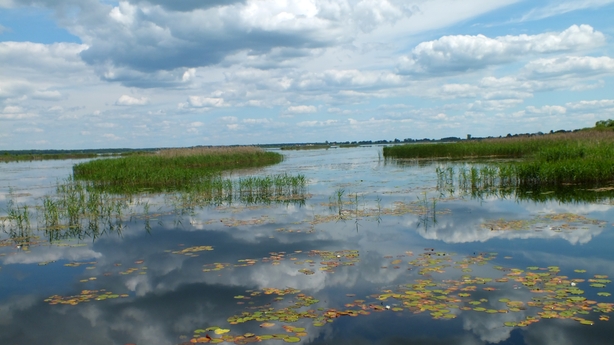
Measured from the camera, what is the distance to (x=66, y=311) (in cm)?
752

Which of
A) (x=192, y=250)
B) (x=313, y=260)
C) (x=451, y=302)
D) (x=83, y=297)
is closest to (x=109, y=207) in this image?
(x=192, y=250)

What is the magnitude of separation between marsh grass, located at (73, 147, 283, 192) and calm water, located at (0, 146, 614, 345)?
39.9 feet

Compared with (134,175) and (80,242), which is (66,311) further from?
(134,175)

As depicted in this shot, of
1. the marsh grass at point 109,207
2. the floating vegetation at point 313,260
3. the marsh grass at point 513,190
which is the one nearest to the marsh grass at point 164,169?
the marsh grass at point 109,207

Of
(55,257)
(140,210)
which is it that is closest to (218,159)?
(140,210)

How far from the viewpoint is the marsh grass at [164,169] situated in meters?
27.0

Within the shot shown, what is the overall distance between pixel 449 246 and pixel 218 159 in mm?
35927

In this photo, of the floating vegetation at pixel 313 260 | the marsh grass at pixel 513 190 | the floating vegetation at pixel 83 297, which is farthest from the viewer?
the marsh grass at pixel 513 190

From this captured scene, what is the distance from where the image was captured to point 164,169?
94.8 ft

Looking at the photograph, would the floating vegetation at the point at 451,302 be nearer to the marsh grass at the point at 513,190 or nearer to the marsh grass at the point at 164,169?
the marsh grass at the point at 513,190

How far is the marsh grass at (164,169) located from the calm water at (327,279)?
39.9 ft

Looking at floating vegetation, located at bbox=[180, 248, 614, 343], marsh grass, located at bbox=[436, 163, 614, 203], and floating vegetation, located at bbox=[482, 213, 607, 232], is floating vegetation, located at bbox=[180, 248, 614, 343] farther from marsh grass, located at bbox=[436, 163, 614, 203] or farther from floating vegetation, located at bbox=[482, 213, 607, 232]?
marsh grass, located at bbox=[436, 163, 614, 203]

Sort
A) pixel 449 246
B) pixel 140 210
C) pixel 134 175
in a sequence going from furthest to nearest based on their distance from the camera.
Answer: pixel 134 175 → pixel 140 210 → pixel 449 246

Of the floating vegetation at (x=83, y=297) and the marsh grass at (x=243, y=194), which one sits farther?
the marsh grass at (x=243, y=194)
